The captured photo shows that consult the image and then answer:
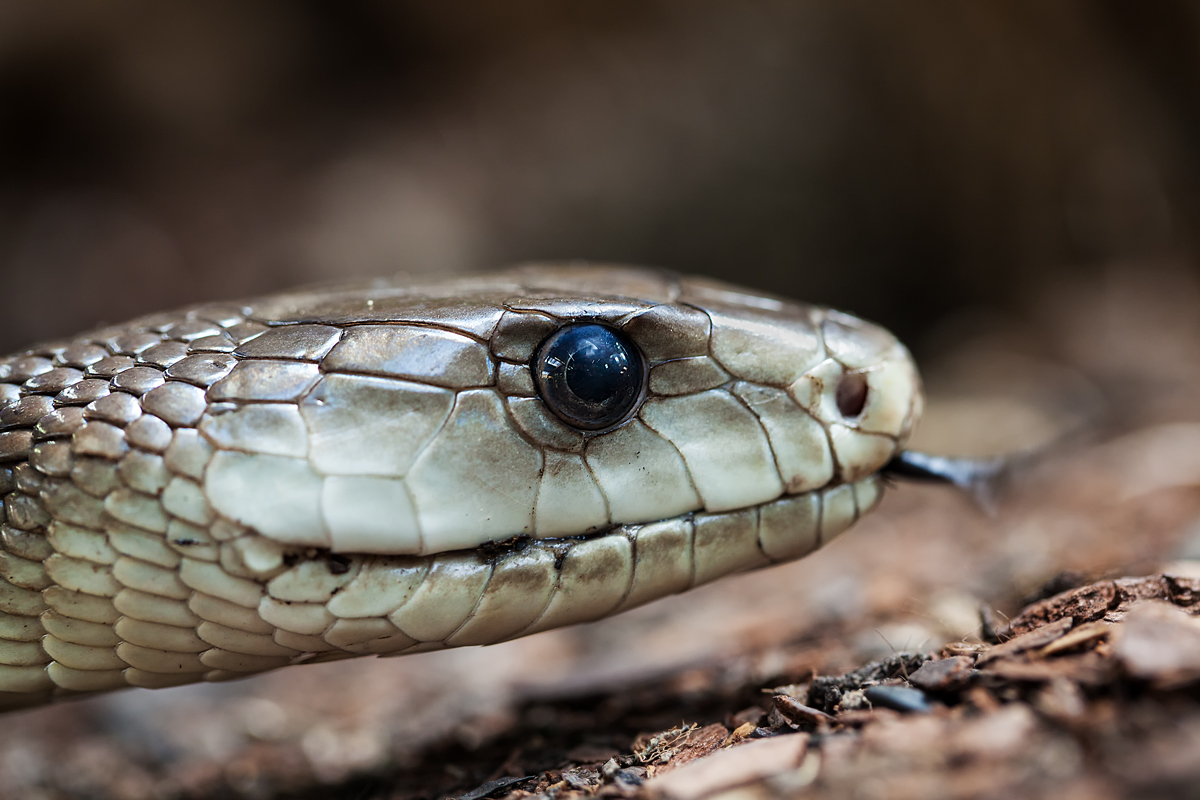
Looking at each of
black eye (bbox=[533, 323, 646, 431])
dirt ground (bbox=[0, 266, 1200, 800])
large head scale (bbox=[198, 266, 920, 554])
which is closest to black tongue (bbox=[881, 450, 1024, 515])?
large head scale (bbox=[198, 266, 920, 554])

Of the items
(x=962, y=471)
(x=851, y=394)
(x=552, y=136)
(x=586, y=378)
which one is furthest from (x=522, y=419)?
(x=552, y=136)

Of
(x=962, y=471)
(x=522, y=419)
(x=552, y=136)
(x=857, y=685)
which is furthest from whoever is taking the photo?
(x=552, y=136)

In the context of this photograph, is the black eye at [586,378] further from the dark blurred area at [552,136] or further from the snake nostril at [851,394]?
the dark blurred area at [552,136]

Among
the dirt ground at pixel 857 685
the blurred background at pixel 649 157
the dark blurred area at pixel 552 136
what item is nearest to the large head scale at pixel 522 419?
the dirt ground at pixel 857 685

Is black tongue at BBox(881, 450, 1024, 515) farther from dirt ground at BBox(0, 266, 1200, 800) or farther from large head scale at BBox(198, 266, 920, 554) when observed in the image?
dirt ground at BBox(0, 266, 1200, 800)

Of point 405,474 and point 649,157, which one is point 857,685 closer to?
point 405,474

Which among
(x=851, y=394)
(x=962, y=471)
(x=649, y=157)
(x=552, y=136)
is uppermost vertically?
(x=552, y=136)
